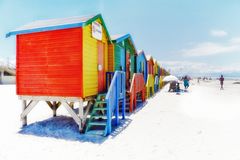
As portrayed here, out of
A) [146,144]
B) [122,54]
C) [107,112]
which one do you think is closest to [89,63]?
[107,112]

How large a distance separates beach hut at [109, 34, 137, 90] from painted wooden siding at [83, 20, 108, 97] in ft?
6.66

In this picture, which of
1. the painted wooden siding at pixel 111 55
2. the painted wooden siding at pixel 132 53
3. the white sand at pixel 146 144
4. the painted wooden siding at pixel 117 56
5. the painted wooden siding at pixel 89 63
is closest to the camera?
the white sand at pixel 146 144

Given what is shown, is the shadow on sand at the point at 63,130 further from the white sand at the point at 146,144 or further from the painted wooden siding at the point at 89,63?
the painted wooden siding at the point at 89,63

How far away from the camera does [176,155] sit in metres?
4.77

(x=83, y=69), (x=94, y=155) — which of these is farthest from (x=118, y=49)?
(x=94, y=155)

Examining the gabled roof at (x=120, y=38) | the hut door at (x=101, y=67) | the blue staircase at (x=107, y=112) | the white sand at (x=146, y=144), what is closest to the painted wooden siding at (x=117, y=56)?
the gabled roof at (x=120, y=38)

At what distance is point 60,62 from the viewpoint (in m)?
7.02

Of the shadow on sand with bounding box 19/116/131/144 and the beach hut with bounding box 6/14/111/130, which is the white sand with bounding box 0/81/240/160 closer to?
the shadow on sand with bounding box 19/116/131/144

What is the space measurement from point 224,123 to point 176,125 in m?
2.07

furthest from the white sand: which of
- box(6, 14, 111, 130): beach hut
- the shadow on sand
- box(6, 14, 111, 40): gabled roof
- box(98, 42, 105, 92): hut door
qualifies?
box(6, 14, 111, 40): gabled roof

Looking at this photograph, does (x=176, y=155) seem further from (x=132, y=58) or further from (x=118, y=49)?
(x=132, y=58)

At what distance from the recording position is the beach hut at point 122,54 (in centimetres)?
1003

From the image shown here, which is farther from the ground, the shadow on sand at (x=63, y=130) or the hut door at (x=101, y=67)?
the hut door at (x=101, y=67)

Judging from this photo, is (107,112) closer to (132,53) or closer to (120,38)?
(120,38)
